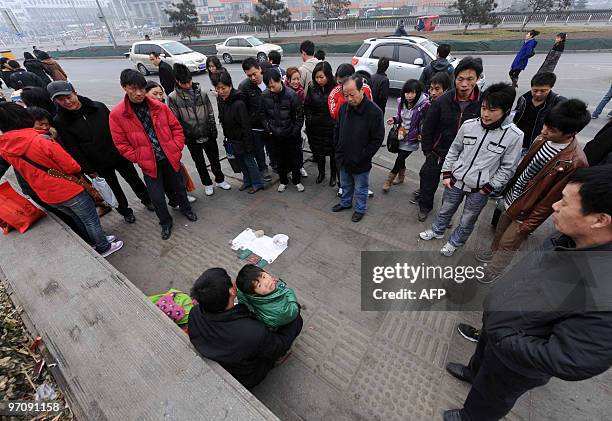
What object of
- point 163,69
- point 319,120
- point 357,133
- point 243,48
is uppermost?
point 163,69

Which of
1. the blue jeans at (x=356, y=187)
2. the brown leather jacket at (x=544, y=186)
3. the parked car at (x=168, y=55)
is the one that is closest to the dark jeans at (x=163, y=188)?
the blue jeans at (x=356, y=187)

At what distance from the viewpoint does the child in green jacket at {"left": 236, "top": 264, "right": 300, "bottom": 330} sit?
1996 mm

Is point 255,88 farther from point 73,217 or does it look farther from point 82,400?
point 82,400

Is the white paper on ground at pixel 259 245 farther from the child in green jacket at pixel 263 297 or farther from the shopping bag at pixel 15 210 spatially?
the shopping bag at pixel 15 210

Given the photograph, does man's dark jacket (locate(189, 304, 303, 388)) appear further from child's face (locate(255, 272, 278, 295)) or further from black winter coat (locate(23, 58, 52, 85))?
black winter coat (locate(23, 58, 52, 85))

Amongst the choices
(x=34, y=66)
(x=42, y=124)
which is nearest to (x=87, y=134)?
(x=42, y=124)

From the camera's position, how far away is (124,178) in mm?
4066

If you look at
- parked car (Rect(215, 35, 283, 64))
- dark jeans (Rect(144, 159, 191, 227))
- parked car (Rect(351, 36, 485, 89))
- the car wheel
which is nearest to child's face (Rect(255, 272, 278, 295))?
dark jeans (Rect(144, 159, 191, 227))

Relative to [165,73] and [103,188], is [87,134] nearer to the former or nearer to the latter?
[103,188]

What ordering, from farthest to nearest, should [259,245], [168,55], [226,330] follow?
[168,55], [259,245], [226,330]

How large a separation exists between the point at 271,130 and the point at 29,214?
3162mm

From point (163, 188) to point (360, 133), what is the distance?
2.67m

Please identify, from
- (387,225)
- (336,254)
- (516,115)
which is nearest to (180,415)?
(336,254)

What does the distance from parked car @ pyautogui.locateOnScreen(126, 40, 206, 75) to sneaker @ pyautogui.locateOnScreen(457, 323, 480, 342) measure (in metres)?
14.8
